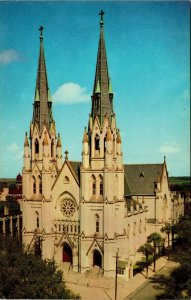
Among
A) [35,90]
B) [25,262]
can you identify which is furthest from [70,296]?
[35,90]

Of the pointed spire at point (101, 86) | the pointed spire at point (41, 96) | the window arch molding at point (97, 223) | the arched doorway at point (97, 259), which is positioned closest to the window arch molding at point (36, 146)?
the pointed spire at point (41, 96)

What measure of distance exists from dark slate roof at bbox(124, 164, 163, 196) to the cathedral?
5685 mm

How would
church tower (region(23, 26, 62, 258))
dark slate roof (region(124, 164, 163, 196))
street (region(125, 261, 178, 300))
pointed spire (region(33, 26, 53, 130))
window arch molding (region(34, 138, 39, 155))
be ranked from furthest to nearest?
dark slate roof (region(124, 164, 163, 196)), window arch molding (region(34, 138, 39, 155)), pointed spire (region(33, 26, 53, 130)), church tower (region(23, 26, 62, 258)), street (region(125, 261, 178, 300))

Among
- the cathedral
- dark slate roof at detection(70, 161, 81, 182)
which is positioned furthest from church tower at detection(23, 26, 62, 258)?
dark slate roof at detection(70, 161, 81, 182)

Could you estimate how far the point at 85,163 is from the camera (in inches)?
1773

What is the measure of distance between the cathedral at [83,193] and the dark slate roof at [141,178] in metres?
5.69

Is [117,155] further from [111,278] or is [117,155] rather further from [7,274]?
[7,274]

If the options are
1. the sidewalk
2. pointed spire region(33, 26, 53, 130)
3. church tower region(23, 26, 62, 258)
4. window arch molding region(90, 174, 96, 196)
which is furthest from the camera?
Result: pointed spire region(33, 26, 53, 130)

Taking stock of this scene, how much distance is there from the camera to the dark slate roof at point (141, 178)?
5772 centimetres

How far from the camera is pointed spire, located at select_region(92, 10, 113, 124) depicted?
45.2 meters

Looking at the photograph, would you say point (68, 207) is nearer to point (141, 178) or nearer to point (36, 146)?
point (36, 146)

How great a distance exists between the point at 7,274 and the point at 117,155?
20.7 m

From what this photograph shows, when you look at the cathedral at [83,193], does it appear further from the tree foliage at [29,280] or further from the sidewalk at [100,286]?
the tree foliage at [29,280]

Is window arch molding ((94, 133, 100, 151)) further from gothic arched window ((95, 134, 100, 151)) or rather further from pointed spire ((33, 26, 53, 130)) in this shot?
pointed spire ((33, 26, 53, 130))
